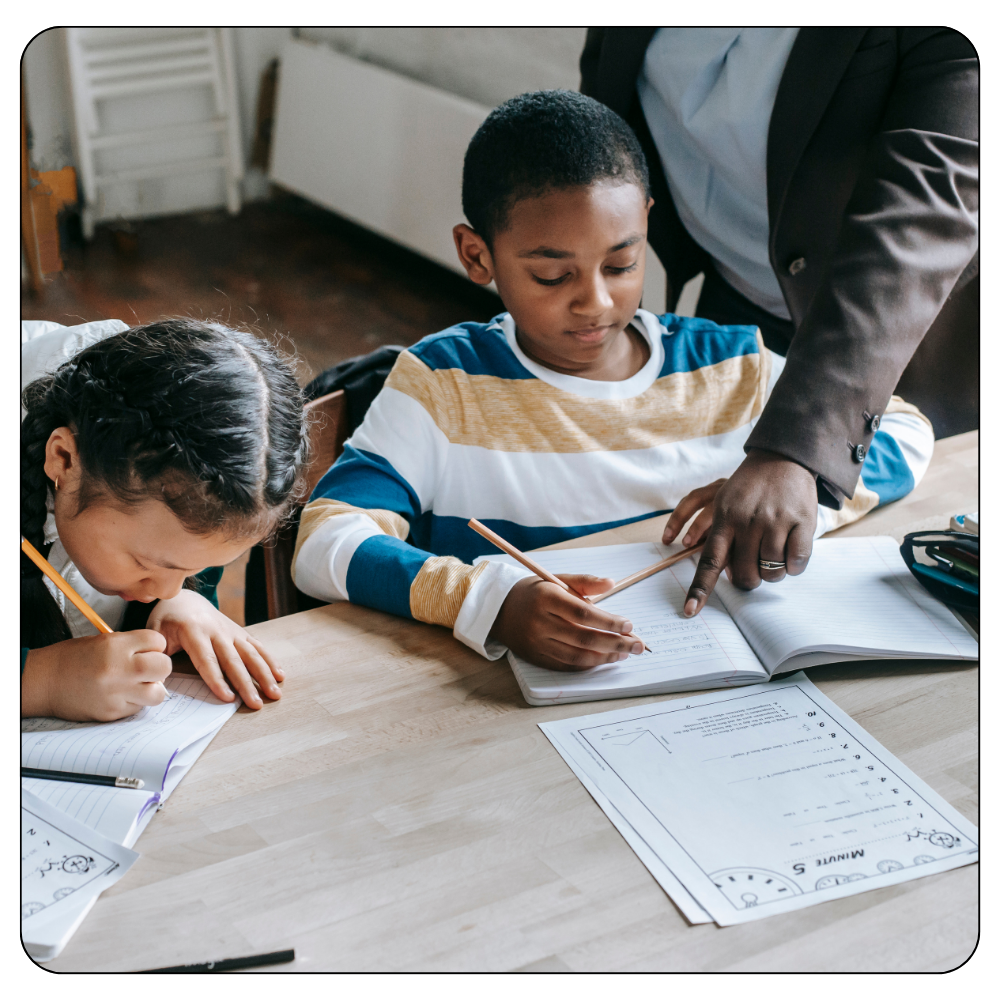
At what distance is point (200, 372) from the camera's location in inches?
37.2

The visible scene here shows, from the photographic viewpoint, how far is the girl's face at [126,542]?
93cm

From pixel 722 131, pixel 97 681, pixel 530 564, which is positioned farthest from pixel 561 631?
pixel 722 131

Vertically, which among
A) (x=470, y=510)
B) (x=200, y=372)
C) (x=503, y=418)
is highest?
(x=200, y=372)

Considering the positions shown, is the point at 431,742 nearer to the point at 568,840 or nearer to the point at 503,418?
the point at 568,840

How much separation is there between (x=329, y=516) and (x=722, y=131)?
0.87 meters

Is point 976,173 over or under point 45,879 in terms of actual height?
over

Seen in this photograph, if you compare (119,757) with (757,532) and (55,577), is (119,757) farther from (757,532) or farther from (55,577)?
(757,532)

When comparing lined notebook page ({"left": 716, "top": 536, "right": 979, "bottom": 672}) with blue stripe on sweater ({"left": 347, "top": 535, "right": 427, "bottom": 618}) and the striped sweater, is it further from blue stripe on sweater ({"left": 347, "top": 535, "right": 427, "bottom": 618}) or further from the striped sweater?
blue stripe on sweater ({"left": 347, "top": 535, "right": 427, "bottom": 618})

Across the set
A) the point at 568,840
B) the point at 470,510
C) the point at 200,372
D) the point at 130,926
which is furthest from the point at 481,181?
the point at 130,926

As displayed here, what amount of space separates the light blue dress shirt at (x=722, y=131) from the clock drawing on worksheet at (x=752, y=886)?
1121 millimetres

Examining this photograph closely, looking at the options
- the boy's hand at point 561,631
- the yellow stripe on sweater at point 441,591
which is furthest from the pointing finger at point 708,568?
the yellow stripe on sweater at point 441,591

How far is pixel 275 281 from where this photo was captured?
4.47 metres

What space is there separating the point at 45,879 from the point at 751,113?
53.0 inches
